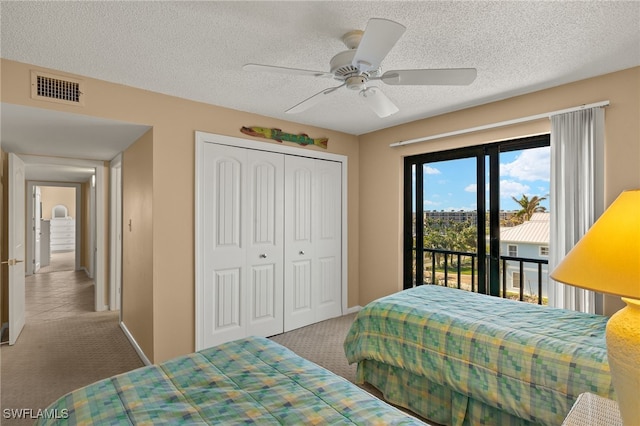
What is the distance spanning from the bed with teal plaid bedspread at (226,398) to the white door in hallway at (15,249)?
2.95 m

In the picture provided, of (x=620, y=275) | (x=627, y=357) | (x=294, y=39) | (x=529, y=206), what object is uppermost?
(x=294, y=39)

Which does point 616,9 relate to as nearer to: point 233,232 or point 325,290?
point 233,232

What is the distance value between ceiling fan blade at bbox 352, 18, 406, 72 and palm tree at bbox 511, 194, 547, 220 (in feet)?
7.54

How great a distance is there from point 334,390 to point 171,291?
2203 mm

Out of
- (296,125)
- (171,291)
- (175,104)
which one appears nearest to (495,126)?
(296,125)

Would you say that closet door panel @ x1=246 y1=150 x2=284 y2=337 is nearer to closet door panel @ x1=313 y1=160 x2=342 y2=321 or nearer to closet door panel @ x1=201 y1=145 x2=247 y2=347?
closet door panel @ x1=201 y1=145 x2=247 y2=347

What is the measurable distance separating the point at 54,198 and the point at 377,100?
41.5 feet

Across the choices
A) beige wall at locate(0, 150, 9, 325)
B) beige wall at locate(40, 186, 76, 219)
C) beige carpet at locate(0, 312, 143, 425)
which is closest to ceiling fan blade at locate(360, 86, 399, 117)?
beige carpet at locate(0, 312, 143, 425)

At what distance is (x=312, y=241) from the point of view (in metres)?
4.23

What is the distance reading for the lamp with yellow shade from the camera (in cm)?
96

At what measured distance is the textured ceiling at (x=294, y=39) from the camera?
1754 millimetres

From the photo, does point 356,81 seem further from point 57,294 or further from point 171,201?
point 57,294

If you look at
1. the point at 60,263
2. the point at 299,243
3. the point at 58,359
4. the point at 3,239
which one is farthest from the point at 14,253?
the point at 60,263

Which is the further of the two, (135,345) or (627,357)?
(135,345)
